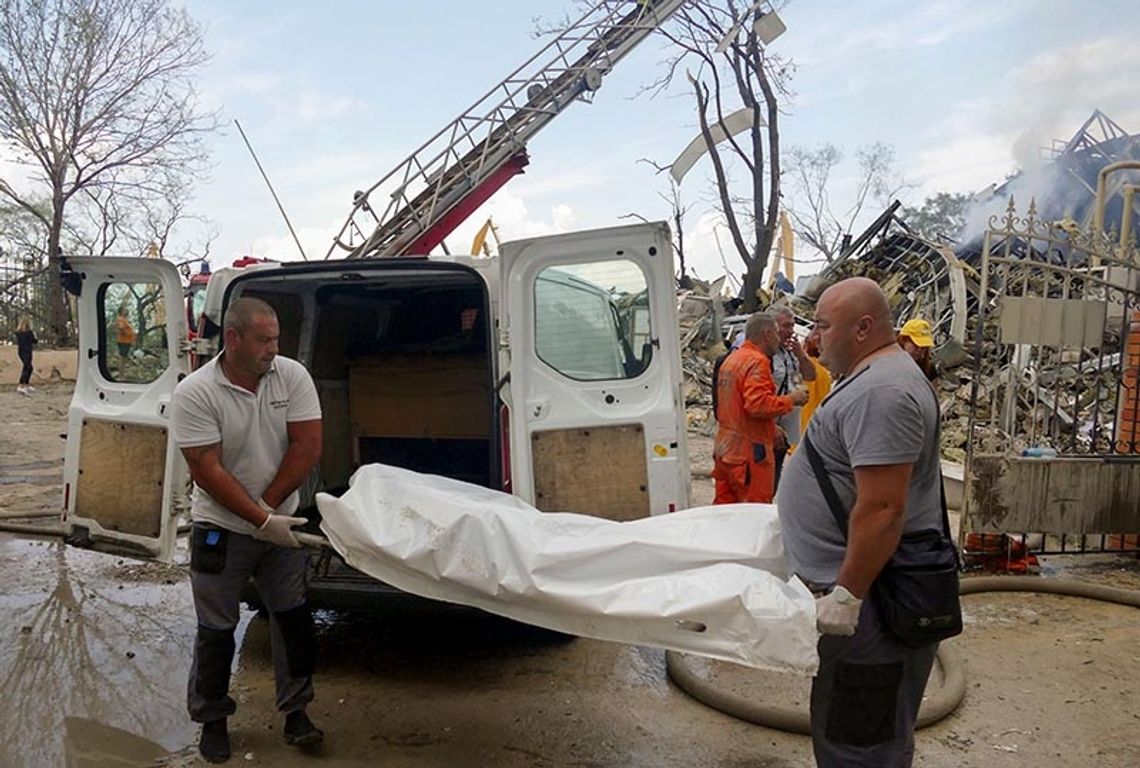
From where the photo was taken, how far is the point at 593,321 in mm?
3877

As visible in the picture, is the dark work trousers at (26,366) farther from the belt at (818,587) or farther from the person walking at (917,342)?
the belt at (818,587)

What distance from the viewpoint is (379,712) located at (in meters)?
3.61

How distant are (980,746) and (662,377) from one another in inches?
79.9

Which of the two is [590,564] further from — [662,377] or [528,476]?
[662,377]

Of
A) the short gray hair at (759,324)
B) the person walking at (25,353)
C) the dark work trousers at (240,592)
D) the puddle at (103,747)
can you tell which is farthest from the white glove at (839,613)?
the person walking at (25,353)

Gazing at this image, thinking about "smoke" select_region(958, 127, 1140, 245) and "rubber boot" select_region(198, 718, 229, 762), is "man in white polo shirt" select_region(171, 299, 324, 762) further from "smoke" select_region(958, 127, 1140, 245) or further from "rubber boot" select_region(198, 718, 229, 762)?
"smoke" select_region(958, 127, 1140, 245)

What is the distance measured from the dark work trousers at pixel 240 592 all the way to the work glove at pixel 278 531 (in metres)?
0.13

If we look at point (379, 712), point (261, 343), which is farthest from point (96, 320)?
point (379, 712)

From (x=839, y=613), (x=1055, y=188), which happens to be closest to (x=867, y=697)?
(x=839, y=613)

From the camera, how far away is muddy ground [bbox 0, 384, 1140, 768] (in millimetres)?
3252

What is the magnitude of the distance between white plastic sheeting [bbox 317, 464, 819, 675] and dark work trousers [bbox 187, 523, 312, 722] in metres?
0.41

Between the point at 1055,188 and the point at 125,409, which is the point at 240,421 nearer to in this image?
the point at 125,409

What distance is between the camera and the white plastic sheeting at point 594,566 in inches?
87.7

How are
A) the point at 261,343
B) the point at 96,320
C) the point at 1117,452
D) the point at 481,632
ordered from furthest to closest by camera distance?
the point at 1117,452 → the point at 481,632 → the point at 96,320 → the point at 261,343
